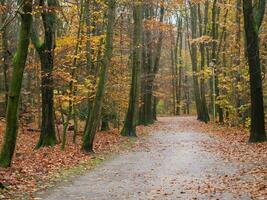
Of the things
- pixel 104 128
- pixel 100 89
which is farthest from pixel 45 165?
pixel 104 128

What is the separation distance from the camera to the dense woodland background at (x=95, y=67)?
15.5 metres

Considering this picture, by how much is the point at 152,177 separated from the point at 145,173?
2.50ft

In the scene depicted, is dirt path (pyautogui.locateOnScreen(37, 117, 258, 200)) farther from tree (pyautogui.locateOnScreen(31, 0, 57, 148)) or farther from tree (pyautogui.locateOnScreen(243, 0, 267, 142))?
tree (pyautogui.locateOnScreen(31, 0, 57, 148))

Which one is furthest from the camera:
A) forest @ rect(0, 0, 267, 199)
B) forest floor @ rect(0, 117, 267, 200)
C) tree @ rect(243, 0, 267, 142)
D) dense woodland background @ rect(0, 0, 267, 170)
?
tree @ rect(243, 0, 267, 142)

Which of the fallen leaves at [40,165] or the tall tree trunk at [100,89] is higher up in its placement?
the tall tree trunk at [100,89]

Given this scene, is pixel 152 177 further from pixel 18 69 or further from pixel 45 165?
pixel 18 69

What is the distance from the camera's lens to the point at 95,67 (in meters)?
27.1

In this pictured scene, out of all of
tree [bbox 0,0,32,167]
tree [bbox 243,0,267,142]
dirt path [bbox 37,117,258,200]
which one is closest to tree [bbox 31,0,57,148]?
dirt path [bbox 37,117,258,200]

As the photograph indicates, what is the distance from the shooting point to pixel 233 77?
29.9 metres

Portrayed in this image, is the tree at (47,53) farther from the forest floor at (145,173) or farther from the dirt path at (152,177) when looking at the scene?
the dirt path at (152,177)

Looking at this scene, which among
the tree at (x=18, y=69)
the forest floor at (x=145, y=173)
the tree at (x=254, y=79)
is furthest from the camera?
the tree at (x=254, y=79)

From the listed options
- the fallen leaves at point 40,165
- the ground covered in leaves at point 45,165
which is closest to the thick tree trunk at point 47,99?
the fallen leaves at point 40,165

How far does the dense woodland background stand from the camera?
15476 mm

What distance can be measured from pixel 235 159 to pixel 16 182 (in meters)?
7.40
